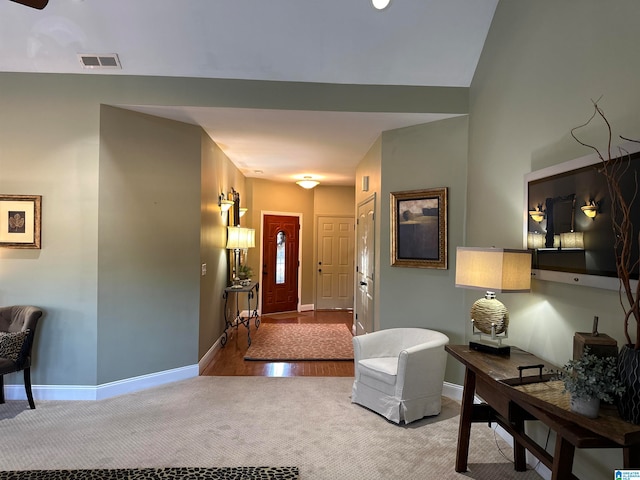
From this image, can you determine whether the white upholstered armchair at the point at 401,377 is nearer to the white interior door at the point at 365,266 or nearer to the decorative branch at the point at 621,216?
the white interior door at the point at 365,266

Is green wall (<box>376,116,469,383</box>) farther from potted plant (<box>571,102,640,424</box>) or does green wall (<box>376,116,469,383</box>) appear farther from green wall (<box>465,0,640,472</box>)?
potted plant (<box>571,102,640,424</box>)

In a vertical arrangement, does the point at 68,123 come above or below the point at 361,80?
below

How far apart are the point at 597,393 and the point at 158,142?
390 centimetres

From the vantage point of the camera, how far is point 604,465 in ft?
6.11

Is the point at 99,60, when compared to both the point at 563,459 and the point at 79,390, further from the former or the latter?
the point at 563,459

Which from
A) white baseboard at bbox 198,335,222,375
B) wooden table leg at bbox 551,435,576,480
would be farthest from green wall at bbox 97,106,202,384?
wooden table leg at bbox 551,435,576,480

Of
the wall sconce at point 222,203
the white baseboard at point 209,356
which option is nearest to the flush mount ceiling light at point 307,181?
the wall sconce at point 222,203

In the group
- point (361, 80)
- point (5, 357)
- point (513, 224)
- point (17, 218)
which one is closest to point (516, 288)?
point (513, 224)

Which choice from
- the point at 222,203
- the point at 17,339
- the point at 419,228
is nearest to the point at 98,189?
the point at 17,339

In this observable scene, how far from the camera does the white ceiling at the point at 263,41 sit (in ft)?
9.89

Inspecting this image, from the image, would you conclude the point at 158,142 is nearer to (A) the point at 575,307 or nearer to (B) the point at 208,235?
(B) the point at 208,235

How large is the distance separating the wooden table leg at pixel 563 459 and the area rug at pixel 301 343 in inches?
128

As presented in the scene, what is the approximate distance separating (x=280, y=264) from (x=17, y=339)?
501 cm

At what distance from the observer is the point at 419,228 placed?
12.5 ft
